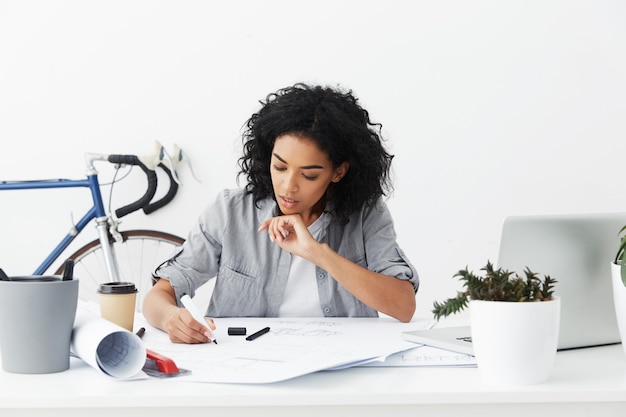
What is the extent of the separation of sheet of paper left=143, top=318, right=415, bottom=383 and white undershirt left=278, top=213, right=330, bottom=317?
218 millimetres

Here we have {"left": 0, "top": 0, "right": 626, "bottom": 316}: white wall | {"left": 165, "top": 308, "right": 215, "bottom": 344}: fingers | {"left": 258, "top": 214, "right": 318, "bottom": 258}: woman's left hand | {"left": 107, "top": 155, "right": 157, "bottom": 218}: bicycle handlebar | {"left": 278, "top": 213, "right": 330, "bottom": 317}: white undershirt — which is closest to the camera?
{"left": 165, "top": 308, "right": 215, "bottom": 344}: fingers

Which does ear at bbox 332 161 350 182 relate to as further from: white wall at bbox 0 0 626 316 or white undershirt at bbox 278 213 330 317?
white wall at bbox 0 0 626 316

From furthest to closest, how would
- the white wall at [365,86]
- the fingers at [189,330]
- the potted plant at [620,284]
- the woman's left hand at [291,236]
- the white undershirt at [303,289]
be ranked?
the white wall at [365,86] → the white undershirt at [303,289] → the woman's left hand at [291,236] → the fingers at [189,330] → the potted plant at [620,284]

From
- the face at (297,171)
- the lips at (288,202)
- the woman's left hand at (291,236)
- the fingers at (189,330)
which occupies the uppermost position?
the face at (297,171)

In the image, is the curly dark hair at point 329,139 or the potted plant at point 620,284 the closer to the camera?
the potted plant at point 620,284

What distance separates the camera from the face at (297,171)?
1.58 meters

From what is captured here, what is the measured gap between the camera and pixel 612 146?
2947 mm

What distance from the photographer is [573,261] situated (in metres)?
1.06

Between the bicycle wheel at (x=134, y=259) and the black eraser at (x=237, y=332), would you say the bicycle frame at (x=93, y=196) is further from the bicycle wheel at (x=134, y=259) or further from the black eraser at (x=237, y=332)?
the black eraser at (x=237, y=332)

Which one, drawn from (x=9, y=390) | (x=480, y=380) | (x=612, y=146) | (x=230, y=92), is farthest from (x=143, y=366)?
(x=612, y=146)

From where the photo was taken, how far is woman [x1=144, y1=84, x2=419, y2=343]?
1.58 m

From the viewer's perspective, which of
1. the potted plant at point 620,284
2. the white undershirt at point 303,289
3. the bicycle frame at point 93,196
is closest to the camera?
the potted plant at point 620,284

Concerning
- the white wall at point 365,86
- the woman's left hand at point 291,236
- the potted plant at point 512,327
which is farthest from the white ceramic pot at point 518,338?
the white wall at point 365,86

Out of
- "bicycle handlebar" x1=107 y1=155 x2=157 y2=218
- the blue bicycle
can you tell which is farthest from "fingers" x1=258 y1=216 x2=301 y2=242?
"bicycle handlebar" x1=107 y1=155 x2=157 y2=218
